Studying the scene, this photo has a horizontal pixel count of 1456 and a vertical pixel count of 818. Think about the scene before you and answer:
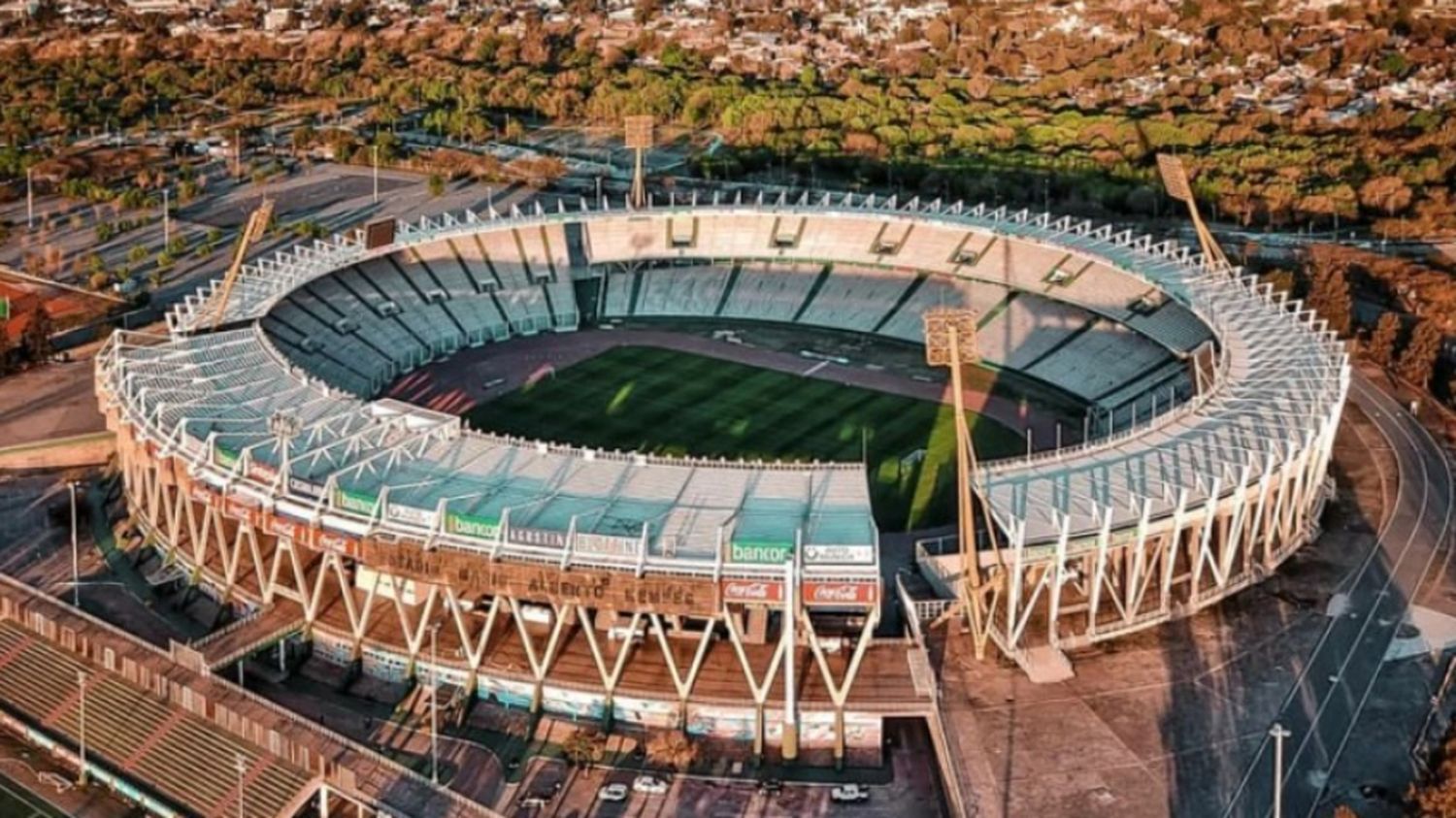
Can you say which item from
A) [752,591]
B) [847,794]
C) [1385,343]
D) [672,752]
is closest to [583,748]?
[672,752]

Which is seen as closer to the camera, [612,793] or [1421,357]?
[612,793]

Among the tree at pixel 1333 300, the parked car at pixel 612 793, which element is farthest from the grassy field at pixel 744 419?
the tree at pixel 1333 300

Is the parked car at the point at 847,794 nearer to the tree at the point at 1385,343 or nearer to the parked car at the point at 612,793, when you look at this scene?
the parked car at the point at 612,793

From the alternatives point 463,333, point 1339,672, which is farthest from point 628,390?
point 1339,672

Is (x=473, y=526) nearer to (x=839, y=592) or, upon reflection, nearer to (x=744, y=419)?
(x=839, y=592)

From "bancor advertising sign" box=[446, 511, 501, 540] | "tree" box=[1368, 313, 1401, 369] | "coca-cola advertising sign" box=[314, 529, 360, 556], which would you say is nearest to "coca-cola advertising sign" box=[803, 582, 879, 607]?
"bancor advertising sign" box=[446, 511, 501, 540]

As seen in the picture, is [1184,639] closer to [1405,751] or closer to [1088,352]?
[1405,751]

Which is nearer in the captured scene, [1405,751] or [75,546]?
[1405,751]
